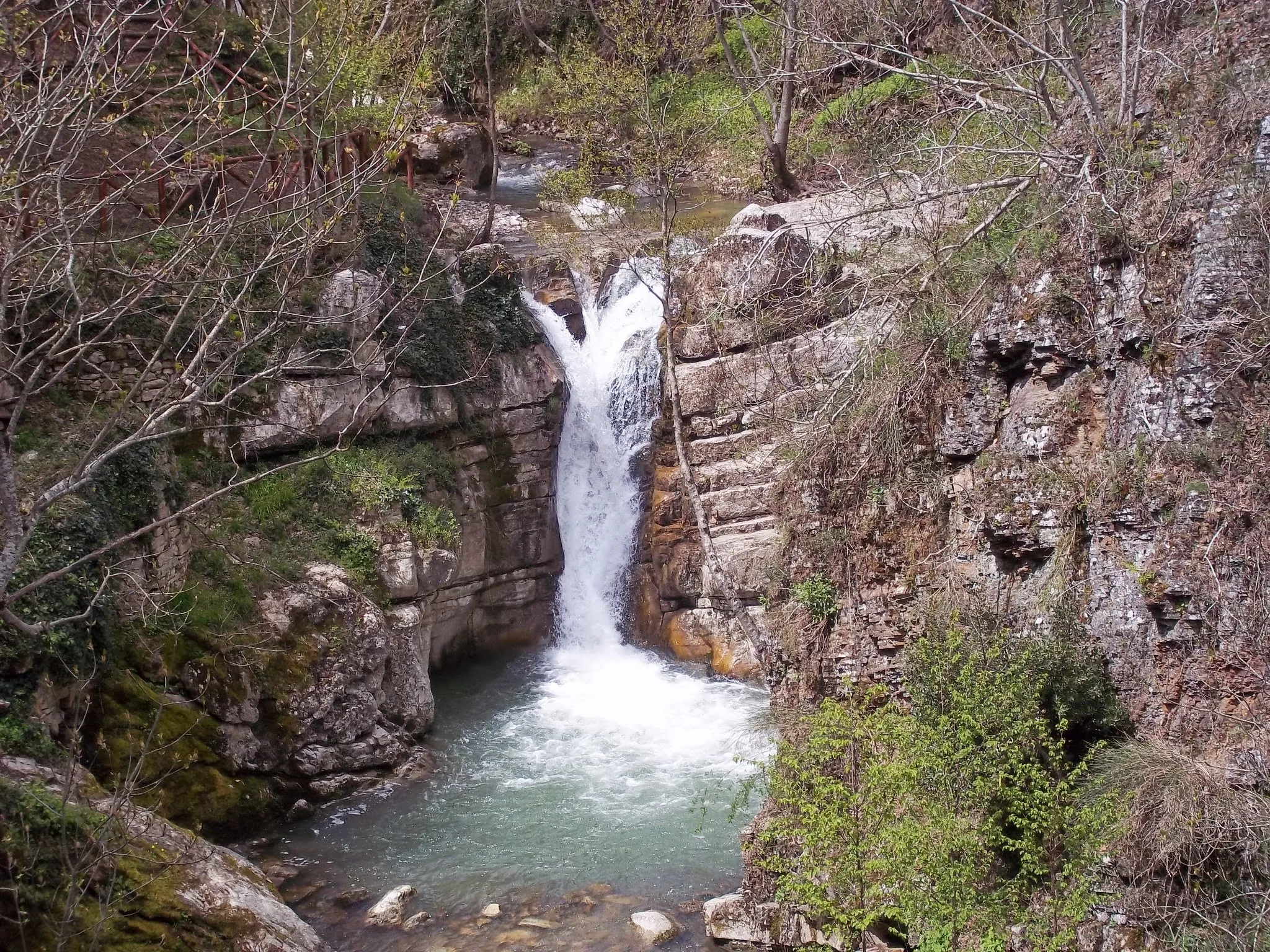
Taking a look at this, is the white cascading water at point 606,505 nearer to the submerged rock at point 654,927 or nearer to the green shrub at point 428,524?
the green shrub at point 428,524

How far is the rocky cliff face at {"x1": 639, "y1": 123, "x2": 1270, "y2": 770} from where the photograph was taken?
770 cm

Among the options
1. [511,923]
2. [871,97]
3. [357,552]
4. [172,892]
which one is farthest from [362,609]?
[871,97]

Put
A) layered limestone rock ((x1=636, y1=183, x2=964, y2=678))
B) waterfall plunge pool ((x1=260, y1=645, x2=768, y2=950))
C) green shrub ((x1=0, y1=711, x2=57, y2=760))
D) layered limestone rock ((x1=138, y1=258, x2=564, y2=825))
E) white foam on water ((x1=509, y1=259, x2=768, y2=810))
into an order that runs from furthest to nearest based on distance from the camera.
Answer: layered limestone rock ((x1=636, y1=183, x2=964, y2=678)) < white foam on water ((x1=509, y1=259, x2=768, y2=810)) < layered limestone rock ((x1=138, y1=258, x2=564, y2=825)) < waterfall plunge pool ((x1=260, y1=645, x2=768, y2=950)) < green shrub ((x1=0, y1=711, x2=57, y2=760))

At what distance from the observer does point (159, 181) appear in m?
13.2

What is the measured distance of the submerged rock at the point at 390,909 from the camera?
9.45 m

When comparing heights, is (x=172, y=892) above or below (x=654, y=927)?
above

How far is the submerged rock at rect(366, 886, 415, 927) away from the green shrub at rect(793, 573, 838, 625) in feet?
16.1

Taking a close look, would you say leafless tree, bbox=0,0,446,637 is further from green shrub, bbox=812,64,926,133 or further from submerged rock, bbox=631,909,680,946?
green shrub, bbox=812,64,926,133

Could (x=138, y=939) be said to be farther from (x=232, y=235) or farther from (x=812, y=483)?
(x=232, y=235)

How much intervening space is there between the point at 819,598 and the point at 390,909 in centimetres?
521

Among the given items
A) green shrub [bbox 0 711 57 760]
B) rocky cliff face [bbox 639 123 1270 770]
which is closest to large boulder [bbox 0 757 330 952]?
green shrub [bbox 0 711 57 760]

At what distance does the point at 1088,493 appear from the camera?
8.63 meters

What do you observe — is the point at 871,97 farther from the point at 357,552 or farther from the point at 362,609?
the point at 362,609

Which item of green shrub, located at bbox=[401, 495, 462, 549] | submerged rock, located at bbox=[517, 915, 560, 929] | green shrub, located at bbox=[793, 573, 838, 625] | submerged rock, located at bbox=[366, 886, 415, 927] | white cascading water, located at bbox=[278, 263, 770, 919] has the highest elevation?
green shrub, located at bbox=[401, 495, 462, 549]
